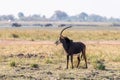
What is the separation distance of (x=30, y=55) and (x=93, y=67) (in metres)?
8.78

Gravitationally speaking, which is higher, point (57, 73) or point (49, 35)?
point (57, 73)

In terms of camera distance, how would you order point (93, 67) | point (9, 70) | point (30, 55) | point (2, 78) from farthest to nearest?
point (30, 55) < point (93, 67) < point (9, 70) < point (2, 78)

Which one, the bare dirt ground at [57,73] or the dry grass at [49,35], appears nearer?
the bare dirt ground at [57,73]

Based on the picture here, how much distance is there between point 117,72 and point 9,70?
16.2 ft

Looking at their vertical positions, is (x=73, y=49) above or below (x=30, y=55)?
above

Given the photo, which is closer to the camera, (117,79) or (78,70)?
(117,79)

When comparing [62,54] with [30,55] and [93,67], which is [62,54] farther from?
[93,67]

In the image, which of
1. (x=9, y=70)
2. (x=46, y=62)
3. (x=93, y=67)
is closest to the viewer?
(x=9, y=70)

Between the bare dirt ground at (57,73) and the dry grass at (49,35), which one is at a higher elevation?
the bare dirt ground at (57,73)

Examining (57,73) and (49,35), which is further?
(49,35)

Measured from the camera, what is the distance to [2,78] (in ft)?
65.5

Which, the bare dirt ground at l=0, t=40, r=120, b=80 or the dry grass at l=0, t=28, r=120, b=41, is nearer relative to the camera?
the bare dirt ground at l=0, t=40, r=120, b=80

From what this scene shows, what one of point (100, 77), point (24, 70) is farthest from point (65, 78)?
point (24, 70)

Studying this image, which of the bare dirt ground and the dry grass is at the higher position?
the bare dirt ground
